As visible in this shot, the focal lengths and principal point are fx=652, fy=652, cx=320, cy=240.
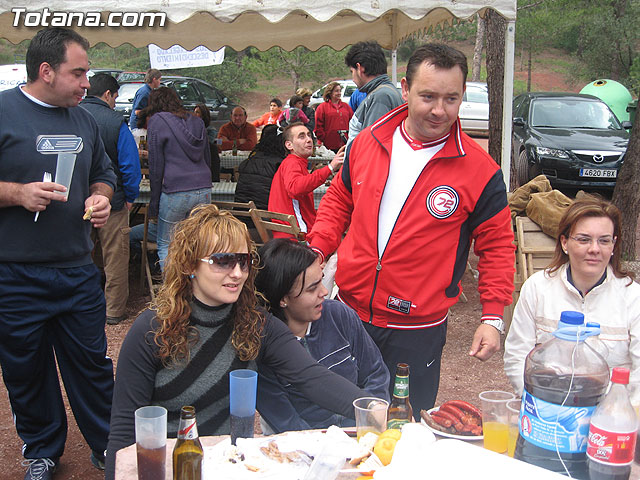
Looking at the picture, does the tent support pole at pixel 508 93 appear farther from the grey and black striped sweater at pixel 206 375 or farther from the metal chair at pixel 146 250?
the grey and black striped sweater at pixel 206 375

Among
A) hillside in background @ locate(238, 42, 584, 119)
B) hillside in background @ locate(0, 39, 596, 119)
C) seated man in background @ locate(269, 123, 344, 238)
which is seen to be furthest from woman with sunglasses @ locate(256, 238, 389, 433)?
hillside in background @ locate(238, 42, 584, 119)

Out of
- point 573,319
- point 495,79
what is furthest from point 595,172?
point 573,319

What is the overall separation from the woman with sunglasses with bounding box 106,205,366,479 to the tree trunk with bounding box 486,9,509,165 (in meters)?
5.94

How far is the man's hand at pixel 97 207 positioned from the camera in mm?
2979

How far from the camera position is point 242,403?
182 cm

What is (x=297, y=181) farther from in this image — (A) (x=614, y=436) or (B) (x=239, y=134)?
(B) (x=239, y=134)

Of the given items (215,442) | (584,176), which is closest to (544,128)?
(584,176)

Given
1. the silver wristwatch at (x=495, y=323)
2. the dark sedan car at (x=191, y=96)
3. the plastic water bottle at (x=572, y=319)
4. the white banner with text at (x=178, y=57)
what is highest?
the dark sedan car at (x=191, y=96)

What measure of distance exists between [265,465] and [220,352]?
613 millimetres

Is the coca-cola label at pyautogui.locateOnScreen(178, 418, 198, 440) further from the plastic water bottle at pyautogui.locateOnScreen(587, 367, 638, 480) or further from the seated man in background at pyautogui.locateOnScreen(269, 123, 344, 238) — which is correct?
the seated man in background at pyautogui.locateOnScreen(269, 123, 344, 238)

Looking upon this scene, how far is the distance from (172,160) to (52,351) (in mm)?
2741

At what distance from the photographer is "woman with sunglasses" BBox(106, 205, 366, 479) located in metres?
2.11

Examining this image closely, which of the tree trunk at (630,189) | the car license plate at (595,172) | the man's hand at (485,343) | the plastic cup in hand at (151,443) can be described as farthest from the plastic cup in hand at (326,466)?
the car license plate at (595,172)

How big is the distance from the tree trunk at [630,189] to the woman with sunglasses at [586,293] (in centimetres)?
337
